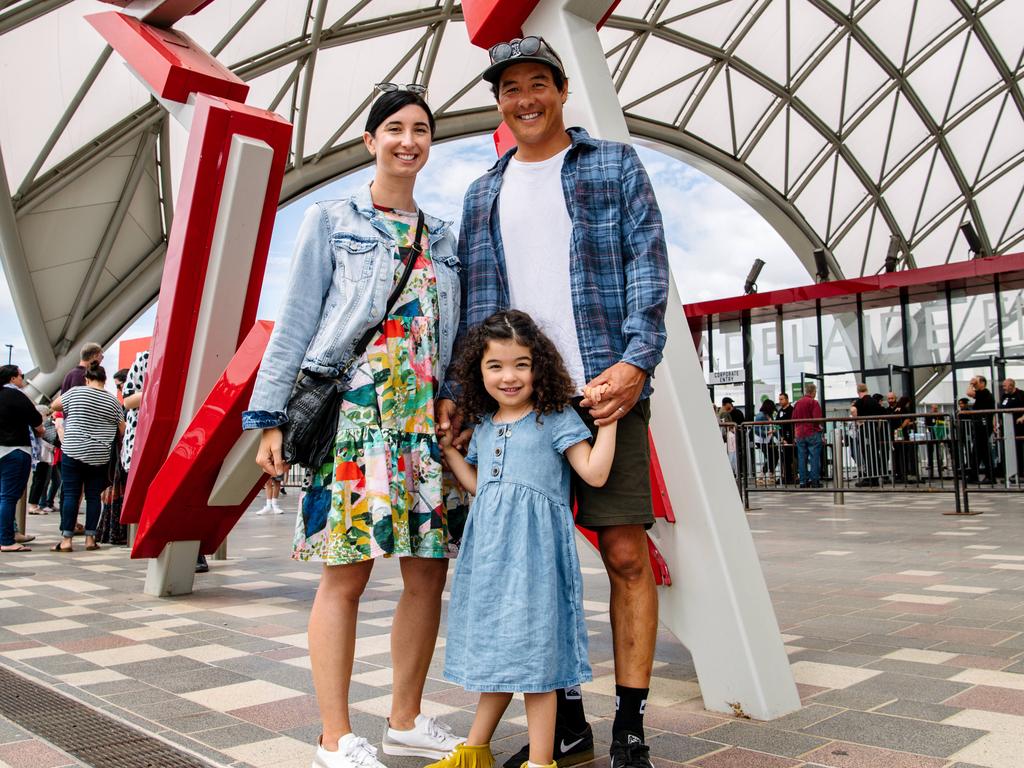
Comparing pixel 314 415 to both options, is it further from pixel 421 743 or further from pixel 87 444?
pixel 87 444

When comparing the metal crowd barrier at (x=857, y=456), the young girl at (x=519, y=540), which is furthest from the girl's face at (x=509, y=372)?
the metal crowd barrier at (x=857, y=456)

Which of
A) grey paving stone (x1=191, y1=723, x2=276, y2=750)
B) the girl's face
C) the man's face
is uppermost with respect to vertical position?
the man's face

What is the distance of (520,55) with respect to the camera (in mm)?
2445

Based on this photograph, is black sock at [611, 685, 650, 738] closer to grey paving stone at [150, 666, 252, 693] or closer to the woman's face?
the woman's face

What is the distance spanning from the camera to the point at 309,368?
7.89 ft

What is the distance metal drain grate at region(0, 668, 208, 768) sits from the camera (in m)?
2.49

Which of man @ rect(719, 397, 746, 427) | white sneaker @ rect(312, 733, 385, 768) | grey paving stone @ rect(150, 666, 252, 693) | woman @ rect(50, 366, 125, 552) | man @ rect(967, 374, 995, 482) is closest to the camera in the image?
white sneaker @ rect(312, 733, 385, 768)

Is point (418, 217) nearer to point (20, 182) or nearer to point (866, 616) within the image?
point (866, 616)

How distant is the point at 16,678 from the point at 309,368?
2153 millimetres

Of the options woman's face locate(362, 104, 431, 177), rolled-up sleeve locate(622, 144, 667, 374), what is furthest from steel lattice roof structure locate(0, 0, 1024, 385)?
rolled-up sleeve locate(622, 144, 667, 374)

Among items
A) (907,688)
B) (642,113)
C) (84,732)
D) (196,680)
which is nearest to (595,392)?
(907,688)

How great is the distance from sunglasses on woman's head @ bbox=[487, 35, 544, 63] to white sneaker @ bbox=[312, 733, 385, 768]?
1904mm

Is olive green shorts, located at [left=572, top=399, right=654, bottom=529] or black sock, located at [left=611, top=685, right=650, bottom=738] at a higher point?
olive green shorts, located at [left=572, top=399, right=654, bottom=529]

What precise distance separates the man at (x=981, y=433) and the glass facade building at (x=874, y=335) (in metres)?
2.57
